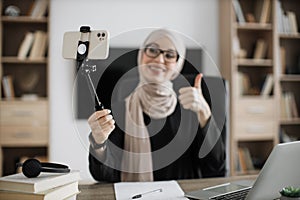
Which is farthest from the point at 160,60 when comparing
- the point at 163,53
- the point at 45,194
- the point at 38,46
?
the point at 38,46

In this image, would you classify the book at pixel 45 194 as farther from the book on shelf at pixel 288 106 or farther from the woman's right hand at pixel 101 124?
the book on shelf at pixel 288 106

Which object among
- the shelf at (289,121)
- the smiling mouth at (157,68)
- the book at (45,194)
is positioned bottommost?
the shelf at (289,121)

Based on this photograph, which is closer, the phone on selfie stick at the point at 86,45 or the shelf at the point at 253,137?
the phone on selfie stick at the point at 86,45

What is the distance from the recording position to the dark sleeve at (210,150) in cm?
148

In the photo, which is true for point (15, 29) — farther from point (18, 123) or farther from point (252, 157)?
point (252, 157)

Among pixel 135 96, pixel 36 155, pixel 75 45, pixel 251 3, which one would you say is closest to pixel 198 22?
pixel 251 3

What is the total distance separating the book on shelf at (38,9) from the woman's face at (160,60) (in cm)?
230

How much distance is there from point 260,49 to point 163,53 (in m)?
2.62

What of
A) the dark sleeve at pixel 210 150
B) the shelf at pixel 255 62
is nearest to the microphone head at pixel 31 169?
the dark sleeve at pixel 210 150

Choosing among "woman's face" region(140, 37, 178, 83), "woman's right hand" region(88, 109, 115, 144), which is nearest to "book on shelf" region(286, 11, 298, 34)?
"woman's face" region(140, 37, 178, 83)

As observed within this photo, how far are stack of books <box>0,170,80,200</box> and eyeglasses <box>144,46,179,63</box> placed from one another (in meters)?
0.47

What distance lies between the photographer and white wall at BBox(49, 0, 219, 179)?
3.58 metres

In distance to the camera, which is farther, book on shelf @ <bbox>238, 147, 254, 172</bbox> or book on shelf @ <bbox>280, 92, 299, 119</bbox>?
book on shelf @ <bbox>280, 92, 299, 119</bbox>

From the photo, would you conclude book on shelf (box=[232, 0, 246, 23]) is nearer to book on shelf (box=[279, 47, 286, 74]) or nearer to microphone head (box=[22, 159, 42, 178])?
book on shelf (box=[279, 47, 286, 74])
